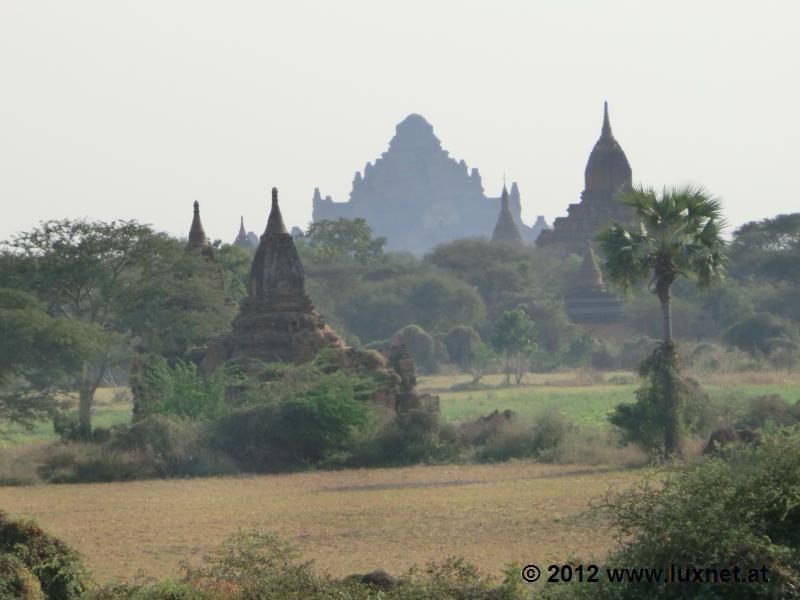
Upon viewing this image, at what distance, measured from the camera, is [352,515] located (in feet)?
61.6

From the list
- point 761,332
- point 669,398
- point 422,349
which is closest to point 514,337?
point 422,349

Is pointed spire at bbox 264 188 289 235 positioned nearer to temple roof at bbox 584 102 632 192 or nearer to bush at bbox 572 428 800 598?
bush at bbox 572 428 800 598

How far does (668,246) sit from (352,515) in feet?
25.4

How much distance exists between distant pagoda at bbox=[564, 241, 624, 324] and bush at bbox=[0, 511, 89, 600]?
58.2 meters

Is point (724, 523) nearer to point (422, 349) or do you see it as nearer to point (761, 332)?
point (761, 332)

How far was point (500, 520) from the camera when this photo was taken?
1777 centimetres

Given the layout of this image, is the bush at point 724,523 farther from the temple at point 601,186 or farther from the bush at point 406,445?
the temple at point 601,186

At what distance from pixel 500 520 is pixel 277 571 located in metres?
7.56

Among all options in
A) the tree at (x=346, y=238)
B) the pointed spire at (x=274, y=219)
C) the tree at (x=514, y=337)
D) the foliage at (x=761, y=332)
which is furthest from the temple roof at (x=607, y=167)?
the pointed spire at (x=274, y=219)

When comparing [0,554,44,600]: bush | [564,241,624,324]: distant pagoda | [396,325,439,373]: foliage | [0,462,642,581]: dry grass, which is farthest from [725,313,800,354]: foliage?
[0,554,44,600]: bush

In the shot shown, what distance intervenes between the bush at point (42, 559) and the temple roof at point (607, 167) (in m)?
70.2

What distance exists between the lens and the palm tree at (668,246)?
952 inches

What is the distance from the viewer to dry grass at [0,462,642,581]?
15312 mm

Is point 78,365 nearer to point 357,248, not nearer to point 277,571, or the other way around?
point 277,571
